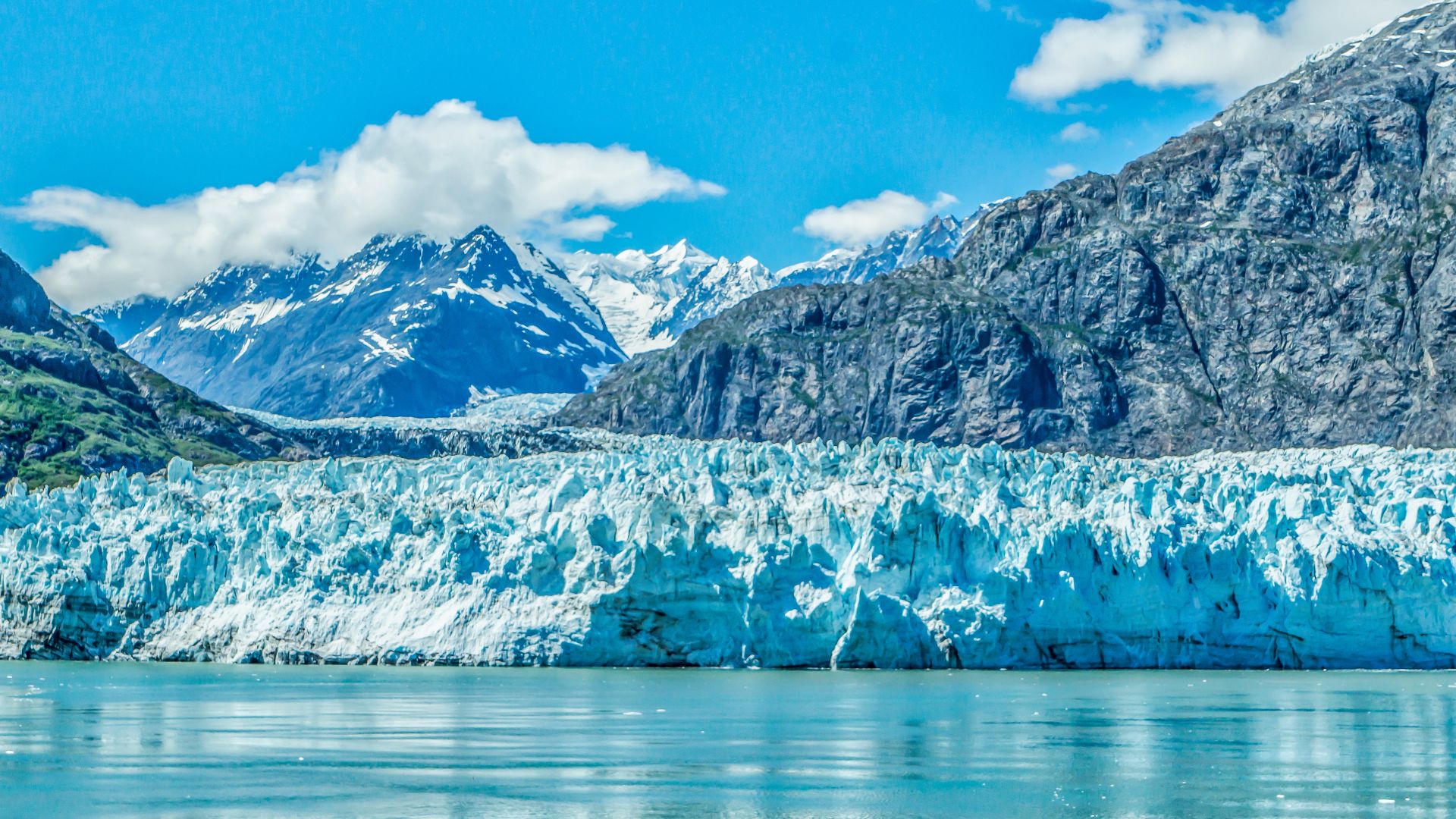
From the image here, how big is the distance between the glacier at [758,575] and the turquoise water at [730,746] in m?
1.88

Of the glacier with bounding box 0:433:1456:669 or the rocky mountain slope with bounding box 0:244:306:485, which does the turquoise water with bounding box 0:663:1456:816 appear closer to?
the glacier with bounding box 0:433:1456:669

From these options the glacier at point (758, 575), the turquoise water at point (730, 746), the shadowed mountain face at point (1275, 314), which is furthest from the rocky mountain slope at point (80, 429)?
the turquoise water at point (730, 746)

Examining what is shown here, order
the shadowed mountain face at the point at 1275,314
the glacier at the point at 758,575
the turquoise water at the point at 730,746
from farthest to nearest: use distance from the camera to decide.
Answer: the shadowed mountain face at the point at 1275,314 → the glacier at the point at 758,575 → the turquoise water at the point at 730,746

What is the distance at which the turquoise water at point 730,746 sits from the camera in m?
29.0

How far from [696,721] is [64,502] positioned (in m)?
38.6

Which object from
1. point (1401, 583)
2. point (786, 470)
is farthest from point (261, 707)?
point (1401, 583)

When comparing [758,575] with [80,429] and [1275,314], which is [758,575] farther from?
[1275,314]

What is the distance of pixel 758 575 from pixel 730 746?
18.1m

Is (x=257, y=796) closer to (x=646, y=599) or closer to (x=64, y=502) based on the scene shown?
(x=646, y=599)

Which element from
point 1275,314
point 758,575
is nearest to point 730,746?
point 758,575

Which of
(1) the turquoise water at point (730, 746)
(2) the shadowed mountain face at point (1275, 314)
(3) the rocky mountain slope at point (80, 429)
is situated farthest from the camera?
(2) the shadowed mountain face at point (1275, 314)

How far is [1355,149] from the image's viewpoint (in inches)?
7470

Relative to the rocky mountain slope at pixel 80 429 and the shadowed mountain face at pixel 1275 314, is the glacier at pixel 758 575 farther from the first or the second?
the shadowed mountain face at pixel 1275 314

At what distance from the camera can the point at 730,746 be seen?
37.5 metres
